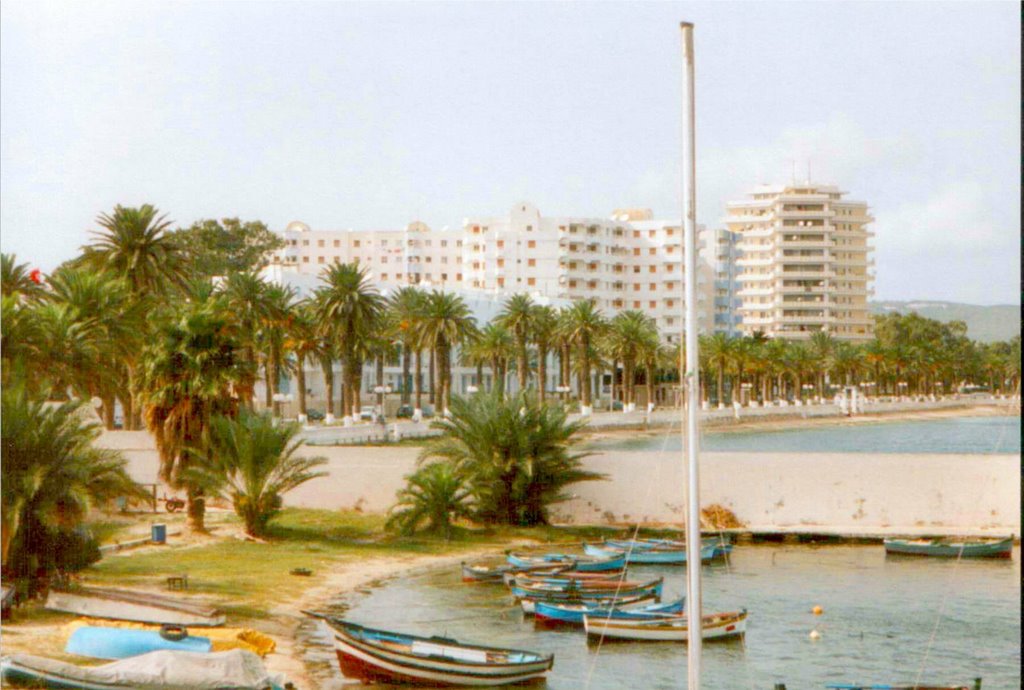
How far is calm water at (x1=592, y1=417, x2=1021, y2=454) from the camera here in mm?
92750

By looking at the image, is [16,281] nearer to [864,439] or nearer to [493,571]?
[493,571]

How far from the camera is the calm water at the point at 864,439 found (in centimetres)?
9275

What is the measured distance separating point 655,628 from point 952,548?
15.2 meters

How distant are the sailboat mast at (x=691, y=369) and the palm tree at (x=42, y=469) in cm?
1323

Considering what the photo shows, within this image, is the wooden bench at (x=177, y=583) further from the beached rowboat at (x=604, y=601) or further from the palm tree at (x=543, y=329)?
the palm tree at (x=543, y=329)

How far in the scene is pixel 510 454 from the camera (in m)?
42.1

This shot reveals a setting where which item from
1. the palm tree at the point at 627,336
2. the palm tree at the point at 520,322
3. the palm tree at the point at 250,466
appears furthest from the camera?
the palm tree at the point at 627,336

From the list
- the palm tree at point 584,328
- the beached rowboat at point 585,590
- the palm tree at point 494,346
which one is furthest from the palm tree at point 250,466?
the palm tree at point 584,328

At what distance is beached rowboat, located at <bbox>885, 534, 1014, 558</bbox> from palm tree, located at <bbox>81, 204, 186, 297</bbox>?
36.9 meters

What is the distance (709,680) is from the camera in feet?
89.8

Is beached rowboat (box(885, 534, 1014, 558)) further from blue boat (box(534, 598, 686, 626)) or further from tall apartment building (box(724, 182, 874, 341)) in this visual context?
tall apartment building (box(724, 182, 874, 341))

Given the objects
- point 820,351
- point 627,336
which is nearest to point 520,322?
point 627,336

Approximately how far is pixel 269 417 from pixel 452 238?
328ft

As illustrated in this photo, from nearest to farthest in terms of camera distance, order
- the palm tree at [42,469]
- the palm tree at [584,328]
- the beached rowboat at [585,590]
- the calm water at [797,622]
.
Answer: the palm tree at [42,469]
the calm water at [797,622]
the beached rowboat at [585,590]
the palm tree at [584,328]
